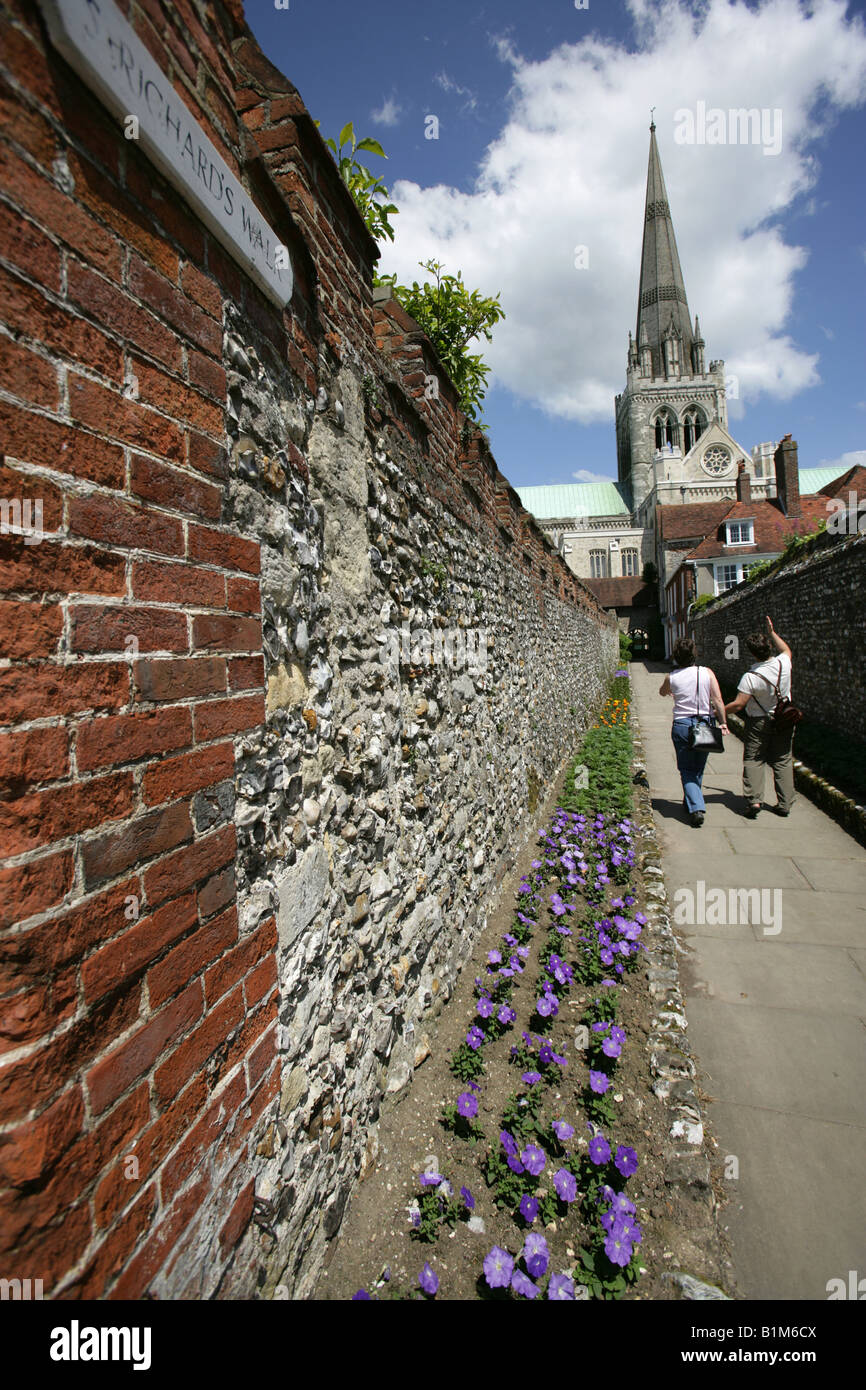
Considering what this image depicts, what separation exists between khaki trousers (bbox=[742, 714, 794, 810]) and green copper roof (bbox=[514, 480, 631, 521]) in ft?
188

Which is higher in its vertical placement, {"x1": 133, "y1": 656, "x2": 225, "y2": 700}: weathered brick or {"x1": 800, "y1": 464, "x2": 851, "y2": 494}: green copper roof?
{"x1": 800, "y1": 464, "x2": 851, "y2": 494}: green copper roof

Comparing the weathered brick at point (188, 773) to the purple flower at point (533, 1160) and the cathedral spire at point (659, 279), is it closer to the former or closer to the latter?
the purple flower at point (533, 1160)

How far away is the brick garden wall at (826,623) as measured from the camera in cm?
808

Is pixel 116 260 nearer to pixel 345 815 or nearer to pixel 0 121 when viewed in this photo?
pixel 0 121

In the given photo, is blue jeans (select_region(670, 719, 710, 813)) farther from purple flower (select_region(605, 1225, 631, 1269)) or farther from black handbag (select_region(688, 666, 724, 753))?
purple flower (select_region(605, 1225, 631, 1269))

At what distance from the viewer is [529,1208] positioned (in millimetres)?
2098

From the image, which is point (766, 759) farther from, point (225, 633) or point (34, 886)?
point (34, 886)

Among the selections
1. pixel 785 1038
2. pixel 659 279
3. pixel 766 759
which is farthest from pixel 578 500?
pixel 785 1038

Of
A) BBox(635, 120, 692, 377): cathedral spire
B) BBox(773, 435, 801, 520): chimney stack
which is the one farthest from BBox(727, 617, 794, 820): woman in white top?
BBox(635, 120, 692, 377): cathedral spire

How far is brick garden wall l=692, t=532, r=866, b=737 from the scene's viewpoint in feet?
26.5

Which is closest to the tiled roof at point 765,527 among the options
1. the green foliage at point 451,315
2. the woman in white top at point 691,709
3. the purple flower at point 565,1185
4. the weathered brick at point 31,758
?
the woman in white top at point 691,709

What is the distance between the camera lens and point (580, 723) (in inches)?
423

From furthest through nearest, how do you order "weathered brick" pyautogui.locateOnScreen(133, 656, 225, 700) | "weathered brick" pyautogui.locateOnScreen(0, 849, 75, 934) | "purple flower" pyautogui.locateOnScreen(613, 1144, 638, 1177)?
"purple flower" pyautogui.locateOnScreen(613, 1144, 638, 1177)
"weathered brick" pyautogui.locateOnScreen(133, 656, 225, 700)
"weathered brick" pyautogui.locateOnScreen(0, 849, 75, 934)

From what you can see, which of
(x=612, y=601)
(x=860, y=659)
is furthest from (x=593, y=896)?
(x=612, y=601)
